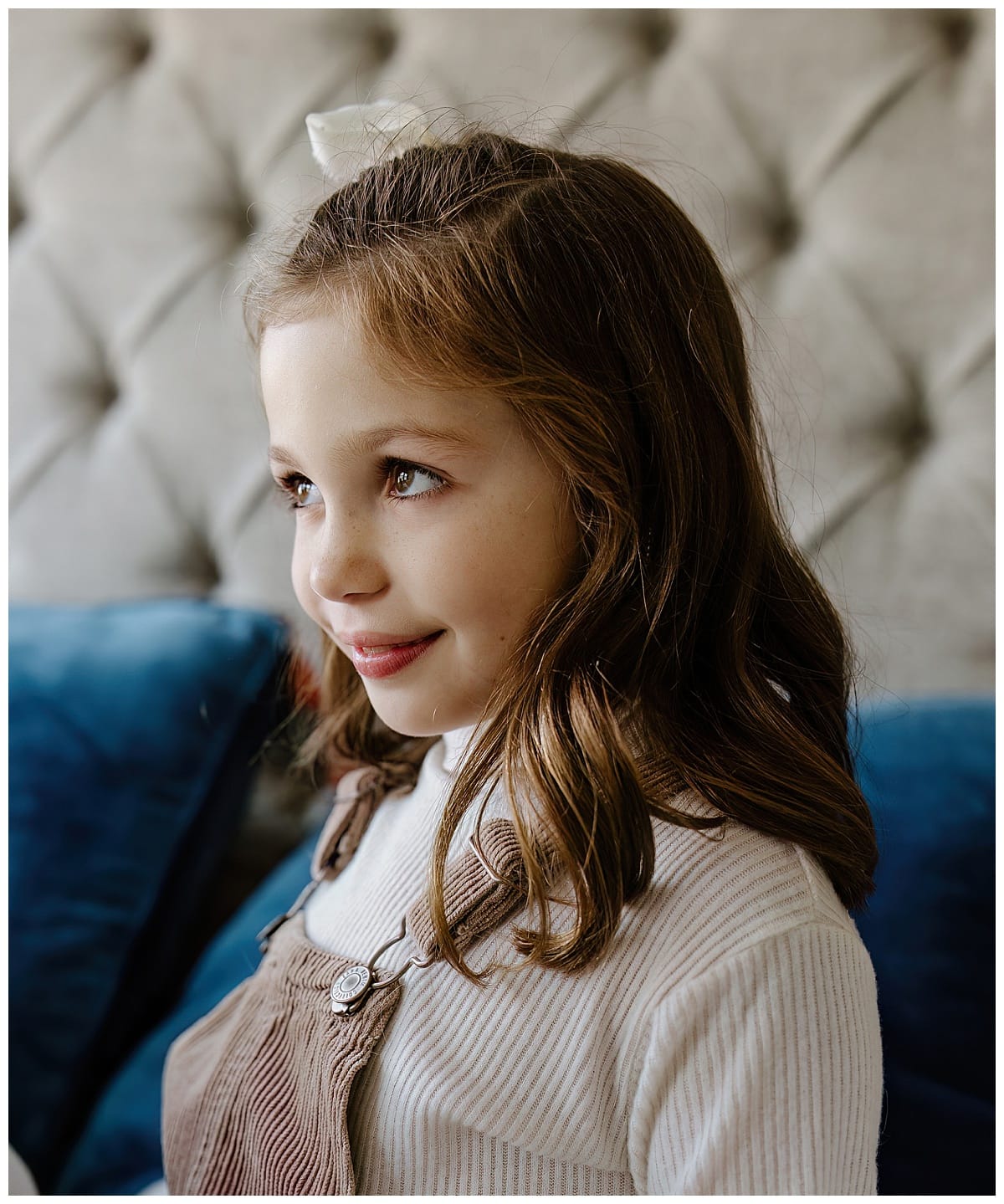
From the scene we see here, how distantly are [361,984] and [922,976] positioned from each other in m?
0.38

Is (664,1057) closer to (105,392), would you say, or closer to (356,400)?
(356,400)

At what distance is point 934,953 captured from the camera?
2.19 feet

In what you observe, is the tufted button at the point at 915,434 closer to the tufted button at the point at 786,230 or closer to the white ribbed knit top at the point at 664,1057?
the tufted button at the point at 786,230

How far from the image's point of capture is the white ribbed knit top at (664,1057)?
42cm

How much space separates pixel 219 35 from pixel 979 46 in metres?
0.71

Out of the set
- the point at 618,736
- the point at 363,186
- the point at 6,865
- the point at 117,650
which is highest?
the point at 363,186

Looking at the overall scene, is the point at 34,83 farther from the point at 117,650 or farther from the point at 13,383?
the point at 117,650

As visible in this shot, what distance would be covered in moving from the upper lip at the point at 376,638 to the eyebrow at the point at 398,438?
90 mm

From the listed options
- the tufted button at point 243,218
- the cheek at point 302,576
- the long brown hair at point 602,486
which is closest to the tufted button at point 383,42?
the tufted button at point 243,218

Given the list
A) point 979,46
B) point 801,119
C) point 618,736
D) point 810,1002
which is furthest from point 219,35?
point 810,1002

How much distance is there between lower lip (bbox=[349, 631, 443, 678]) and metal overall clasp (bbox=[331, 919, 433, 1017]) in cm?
13

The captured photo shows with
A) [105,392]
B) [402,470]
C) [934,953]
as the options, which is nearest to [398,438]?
[402,470]

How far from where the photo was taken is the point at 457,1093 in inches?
19.0

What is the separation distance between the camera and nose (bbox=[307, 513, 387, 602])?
0.49 metres
